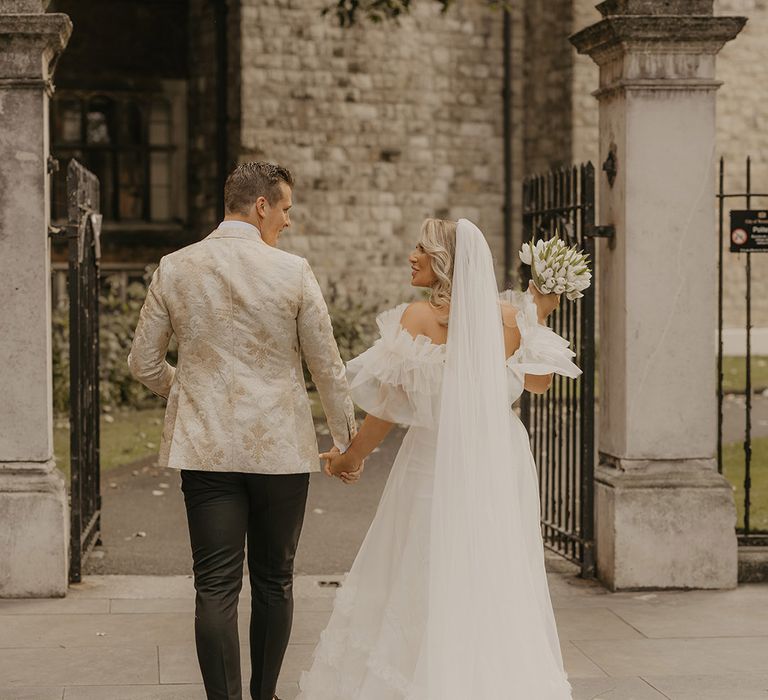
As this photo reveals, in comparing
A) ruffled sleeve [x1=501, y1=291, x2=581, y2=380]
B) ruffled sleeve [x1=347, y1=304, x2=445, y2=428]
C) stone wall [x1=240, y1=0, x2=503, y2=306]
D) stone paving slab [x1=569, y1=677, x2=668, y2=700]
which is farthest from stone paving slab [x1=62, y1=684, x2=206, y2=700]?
stone wall [x1=240, y1=0, x2=503, y2=306]

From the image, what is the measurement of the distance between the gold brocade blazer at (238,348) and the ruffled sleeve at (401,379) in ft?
0.90

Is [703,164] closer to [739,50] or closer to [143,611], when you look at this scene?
[143,611]

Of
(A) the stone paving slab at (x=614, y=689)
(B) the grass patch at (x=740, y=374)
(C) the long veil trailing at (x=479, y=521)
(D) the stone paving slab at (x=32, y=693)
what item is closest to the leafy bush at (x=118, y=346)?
(B) the grass patch at (x=740, y=374)

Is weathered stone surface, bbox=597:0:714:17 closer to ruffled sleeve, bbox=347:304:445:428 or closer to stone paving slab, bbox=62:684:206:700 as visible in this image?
ruffled sleeve, bbox=347:304:445:428

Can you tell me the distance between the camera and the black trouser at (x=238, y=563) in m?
4.37

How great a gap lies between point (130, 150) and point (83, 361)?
13.4 meters

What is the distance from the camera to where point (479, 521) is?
4.56m

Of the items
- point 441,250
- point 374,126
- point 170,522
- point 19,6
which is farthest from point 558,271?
point 374,126

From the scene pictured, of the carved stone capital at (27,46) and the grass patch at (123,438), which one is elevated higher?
the carved stone capital at (27,46)

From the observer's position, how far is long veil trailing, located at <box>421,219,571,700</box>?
4457 mm

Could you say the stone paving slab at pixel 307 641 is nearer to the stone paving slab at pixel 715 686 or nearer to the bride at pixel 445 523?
the stone paving slab at pixel 715 686

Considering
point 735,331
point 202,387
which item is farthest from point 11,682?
point 735,331

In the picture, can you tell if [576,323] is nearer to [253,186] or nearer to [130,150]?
[253,186]

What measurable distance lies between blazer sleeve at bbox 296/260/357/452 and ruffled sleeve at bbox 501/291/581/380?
0.63 meters
